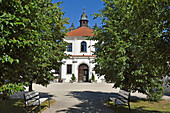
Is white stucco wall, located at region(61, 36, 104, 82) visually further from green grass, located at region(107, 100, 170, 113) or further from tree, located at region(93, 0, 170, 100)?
green grass, located at region(107, 100, 170, 113)

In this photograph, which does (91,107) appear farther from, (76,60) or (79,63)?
(76,60)

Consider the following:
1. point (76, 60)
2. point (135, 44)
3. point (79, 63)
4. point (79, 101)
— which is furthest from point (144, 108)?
point (76, 60)

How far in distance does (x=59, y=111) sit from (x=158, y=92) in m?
6.64

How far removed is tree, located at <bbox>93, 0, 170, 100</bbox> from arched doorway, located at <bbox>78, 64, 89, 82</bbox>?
18491 mm

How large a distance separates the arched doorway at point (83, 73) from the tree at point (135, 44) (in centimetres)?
1849

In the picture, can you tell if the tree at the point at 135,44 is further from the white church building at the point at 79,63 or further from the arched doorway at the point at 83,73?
the arched doorway at the point at 83,73

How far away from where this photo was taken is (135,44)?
7945 mm

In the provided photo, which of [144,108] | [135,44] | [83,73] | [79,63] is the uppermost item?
[79,63]

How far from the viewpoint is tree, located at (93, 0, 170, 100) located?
4137 mm

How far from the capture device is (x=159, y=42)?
4.05 meters

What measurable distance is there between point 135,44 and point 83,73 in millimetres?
21268

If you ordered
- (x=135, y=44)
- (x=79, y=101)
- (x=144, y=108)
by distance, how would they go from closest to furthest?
(x=135, y=44), (x=144, y=108), (x=79, y=101)

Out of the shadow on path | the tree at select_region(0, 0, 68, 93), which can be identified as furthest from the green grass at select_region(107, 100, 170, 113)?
the tree at select_region(0, 0, 68, 93)

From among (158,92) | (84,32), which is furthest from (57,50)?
(84,32)
